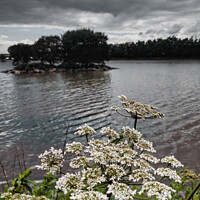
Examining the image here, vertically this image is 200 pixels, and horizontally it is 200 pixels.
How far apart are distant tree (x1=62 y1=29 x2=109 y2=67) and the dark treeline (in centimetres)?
5639

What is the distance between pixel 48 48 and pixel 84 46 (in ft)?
38.7

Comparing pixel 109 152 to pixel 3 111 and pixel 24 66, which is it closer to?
pixel 3 111

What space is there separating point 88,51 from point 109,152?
2401 inches

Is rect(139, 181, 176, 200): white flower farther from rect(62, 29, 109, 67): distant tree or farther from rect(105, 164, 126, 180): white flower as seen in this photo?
rect(62, 29, 109, 67): distant tree

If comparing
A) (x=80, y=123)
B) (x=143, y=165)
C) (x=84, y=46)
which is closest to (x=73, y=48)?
(x=84, y=46)

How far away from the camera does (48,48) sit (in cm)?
6144

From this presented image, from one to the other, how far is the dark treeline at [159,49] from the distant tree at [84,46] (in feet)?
185

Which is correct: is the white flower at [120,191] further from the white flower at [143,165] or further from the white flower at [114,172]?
the white flower at [143,165]

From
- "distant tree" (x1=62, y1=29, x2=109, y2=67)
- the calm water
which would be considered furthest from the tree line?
the calm water

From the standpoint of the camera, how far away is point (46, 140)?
9852 mm

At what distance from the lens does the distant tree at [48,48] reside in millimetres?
60906

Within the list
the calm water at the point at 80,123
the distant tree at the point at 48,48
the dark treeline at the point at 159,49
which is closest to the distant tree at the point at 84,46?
the distant tree at the point at 48,48

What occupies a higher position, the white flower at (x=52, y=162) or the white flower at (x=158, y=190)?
the white flower at (x=158, y=190)

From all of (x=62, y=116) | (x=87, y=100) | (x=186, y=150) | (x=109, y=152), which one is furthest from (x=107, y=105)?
(x=109, y=152)
